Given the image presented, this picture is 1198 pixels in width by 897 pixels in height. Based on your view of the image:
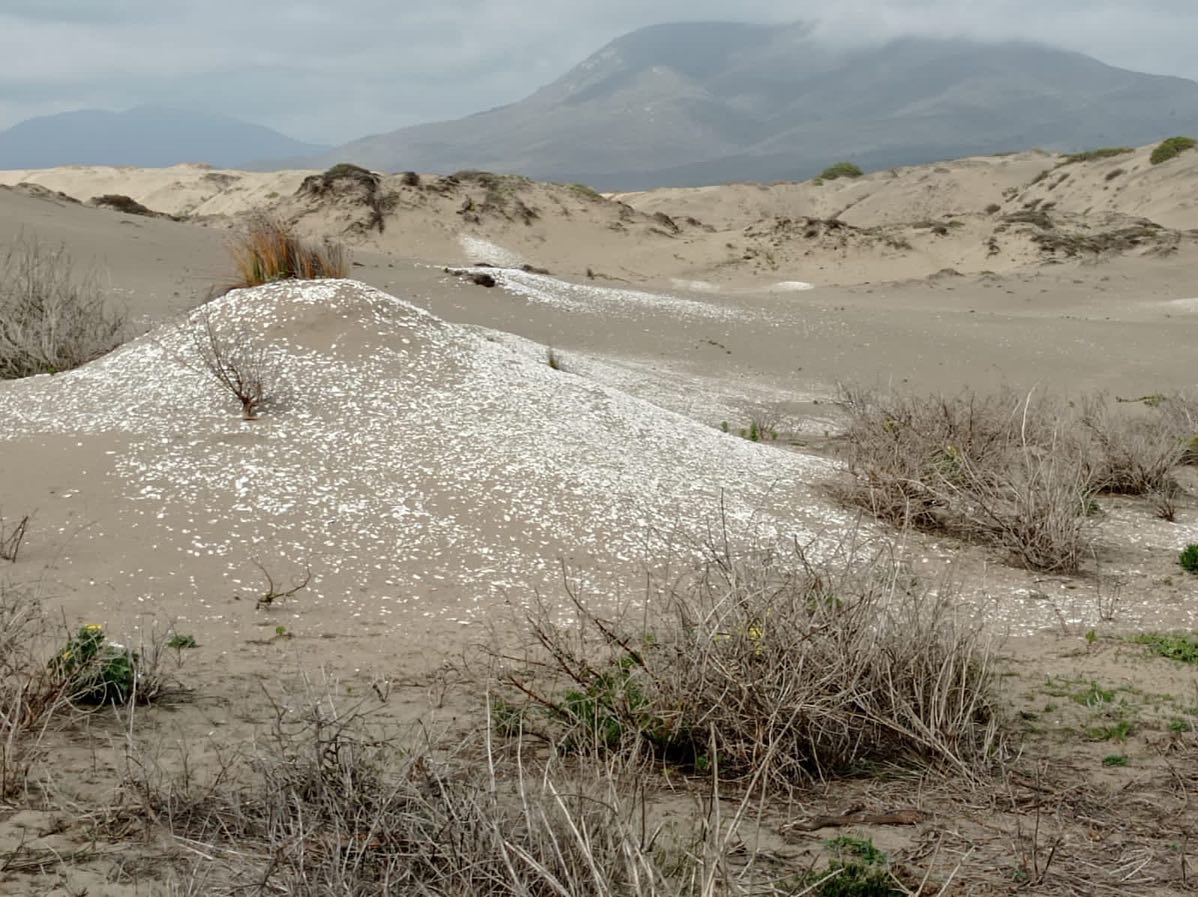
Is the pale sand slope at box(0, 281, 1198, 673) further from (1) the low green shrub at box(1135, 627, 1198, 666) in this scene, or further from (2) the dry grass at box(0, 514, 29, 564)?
(1) the low green shrub at box(1135, 627, 1198, 666)

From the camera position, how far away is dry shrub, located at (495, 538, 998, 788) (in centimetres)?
350

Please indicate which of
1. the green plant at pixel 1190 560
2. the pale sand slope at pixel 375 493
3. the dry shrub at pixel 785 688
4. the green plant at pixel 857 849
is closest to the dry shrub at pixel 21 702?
the pale sand slope at pixel 375 493

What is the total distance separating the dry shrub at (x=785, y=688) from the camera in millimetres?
3504

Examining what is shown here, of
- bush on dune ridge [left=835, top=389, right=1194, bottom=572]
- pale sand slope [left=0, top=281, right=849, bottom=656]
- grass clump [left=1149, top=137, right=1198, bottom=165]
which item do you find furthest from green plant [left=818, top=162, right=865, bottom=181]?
pale sand slope [left=0, top=281, right=849, bottom=656]

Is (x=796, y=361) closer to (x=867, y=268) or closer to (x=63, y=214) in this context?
(x=63, y=214)

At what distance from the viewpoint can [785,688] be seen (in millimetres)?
3490

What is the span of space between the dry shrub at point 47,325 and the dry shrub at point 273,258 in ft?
3.78

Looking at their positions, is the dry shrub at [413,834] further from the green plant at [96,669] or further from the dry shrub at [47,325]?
the dry shrub at [47,325]

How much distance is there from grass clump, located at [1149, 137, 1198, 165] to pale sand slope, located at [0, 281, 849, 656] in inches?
1279

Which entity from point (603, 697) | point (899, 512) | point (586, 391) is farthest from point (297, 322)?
point (603, 697)

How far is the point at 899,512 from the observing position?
6.74 m

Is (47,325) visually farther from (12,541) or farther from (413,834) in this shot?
(413,834)

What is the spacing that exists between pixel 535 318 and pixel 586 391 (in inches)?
252

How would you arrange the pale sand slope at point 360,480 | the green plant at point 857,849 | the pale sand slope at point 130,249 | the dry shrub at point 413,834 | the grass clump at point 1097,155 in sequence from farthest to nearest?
the grass clump at point 1097,155, the pale sand slope at point 130,249, the pale sand slope at point 360,480, the green plant at point 857,849, the dry shrub at point 413,834
